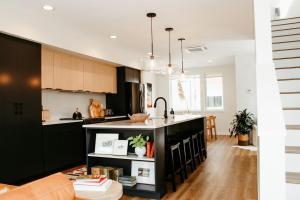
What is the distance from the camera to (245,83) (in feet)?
25.2

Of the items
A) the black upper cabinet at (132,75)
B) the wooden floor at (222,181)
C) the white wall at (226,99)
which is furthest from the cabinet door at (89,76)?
the white wall at (226,99)

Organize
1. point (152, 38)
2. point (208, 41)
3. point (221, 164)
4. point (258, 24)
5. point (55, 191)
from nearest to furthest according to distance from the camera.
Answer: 1. point (55, 191)
2. point (258, 24)
3. point (221, 164)
4. point (152, 38)
5. point (208, 41)

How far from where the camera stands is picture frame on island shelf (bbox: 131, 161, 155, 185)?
129 inches

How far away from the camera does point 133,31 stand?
202 inches

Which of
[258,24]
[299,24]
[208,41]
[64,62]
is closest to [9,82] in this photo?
[64,62]

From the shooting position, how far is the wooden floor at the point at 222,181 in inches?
126

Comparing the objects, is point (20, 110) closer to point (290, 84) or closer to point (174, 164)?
point (174, 164)

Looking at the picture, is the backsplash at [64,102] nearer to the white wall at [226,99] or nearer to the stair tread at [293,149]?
the stair tread at [293,149]

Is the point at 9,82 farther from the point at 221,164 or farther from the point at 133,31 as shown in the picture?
the point at 221,164

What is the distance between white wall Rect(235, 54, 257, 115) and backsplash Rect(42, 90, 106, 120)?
4.41 meters

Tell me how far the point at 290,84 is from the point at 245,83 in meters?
4.72

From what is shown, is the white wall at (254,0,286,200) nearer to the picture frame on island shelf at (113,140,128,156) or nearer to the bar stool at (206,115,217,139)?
the picture frame on island shelf at (113,140,128,156)

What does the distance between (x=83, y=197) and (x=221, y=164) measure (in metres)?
3.96

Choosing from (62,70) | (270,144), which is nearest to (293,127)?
(270,144)
